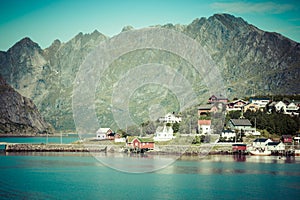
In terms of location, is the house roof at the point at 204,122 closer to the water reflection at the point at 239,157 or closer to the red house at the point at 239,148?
the red house at the point at 239,148

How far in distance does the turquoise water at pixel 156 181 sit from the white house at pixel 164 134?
25981 mm

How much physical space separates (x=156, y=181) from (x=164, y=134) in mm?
44141

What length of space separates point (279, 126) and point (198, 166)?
3181 centimetres

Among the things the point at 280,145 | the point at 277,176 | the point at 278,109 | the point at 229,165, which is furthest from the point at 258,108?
the point at 277,176

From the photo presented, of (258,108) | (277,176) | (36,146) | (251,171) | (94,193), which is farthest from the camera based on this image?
(258,108)

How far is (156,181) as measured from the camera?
164 feet

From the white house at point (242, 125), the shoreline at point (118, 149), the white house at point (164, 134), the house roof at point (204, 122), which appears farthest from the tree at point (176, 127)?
the white house at point (242, 125)

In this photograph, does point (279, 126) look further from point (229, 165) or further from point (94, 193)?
point (94, 193)

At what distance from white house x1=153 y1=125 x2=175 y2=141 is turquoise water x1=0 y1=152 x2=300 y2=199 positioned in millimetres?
25981

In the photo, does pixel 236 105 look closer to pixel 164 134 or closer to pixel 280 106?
pixel 280 106

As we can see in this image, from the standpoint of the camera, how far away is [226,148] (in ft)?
270

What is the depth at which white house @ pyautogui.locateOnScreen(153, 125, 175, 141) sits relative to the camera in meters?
92.9

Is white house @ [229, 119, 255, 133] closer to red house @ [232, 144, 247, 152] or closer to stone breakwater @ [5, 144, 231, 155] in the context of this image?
red house @ [232, 144, 247, 152]

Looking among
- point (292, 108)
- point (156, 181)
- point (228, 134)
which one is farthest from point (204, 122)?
point (156, 181)
